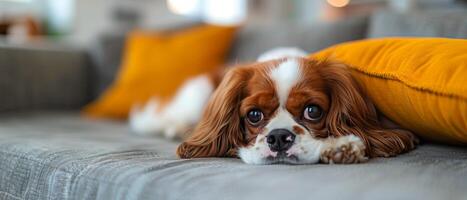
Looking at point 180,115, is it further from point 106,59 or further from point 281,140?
point 106,59

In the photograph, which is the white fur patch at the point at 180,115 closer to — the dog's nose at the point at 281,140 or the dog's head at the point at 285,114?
the dog's head at the point at 285,114

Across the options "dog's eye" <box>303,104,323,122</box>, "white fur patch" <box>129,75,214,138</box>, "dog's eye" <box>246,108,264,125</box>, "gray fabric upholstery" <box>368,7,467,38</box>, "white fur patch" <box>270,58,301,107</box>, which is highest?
"gray fabric upholstery" <box>368,7,467,38</box>

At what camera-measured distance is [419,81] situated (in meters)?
1.20

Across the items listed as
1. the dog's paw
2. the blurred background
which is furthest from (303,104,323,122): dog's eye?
the blurred background

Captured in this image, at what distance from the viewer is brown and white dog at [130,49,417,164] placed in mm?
1209

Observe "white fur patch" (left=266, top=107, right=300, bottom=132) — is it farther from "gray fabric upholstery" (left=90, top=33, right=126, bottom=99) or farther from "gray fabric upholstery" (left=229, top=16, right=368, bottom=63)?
"gray fabric upholstery" (left=90, top=33, right=126, bottom=99)

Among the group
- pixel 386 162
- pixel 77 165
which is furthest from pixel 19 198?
pixel 386 162

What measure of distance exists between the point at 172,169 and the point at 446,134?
639 millimetres

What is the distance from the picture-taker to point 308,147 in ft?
3.95

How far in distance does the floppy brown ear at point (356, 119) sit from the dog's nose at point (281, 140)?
5.6 inches

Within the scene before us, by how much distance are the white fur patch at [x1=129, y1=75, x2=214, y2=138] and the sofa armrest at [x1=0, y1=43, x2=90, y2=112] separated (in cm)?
69

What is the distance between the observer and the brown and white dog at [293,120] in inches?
47.6

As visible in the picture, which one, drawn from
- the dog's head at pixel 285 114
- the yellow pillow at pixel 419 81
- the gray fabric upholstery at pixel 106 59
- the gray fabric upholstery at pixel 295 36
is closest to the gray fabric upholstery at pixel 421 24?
the gray fabric upholstery at pixel 295 36

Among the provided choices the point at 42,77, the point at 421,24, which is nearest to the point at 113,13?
the point at 42,77
